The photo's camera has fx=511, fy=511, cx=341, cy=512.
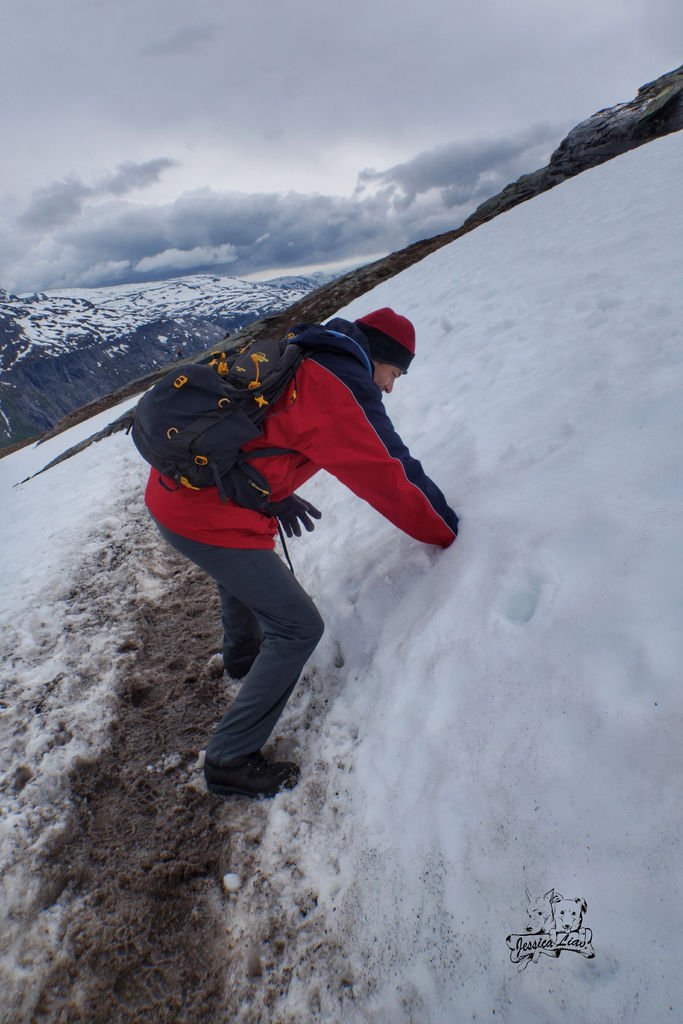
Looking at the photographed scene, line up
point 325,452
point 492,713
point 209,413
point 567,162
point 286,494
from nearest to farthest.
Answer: point 492,713, point 209,413, point 325,452, point 286,494, point 567,162

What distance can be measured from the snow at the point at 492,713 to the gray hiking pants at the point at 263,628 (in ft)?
1.89

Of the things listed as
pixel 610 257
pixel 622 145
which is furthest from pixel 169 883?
pixel 622 145

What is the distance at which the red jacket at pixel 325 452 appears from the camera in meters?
3.30

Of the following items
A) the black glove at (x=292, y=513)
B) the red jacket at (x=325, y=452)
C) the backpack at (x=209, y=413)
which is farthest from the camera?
the black glove at (x=292, y=513)

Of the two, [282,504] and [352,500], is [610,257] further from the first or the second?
[282,504]

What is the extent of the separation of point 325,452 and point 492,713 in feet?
6.33

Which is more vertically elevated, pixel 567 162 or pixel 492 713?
pixel 567 162

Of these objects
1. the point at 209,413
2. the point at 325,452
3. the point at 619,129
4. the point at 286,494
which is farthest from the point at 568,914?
the point at 619,129

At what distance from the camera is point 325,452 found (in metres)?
3.43

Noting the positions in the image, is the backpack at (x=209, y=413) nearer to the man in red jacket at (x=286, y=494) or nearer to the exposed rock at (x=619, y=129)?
the man in red jacket at (x=286, y=494)

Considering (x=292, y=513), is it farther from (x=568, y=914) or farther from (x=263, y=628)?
(x=568, y=914)

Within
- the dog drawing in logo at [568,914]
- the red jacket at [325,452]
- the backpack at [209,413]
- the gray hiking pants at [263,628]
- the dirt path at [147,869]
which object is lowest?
the dirt path at [147,869]

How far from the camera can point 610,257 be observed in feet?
25.6

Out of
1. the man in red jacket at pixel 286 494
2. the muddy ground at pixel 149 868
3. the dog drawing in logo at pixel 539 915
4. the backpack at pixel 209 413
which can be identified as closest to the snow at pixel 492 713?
the dog drawing in logo at pixel 539 915
